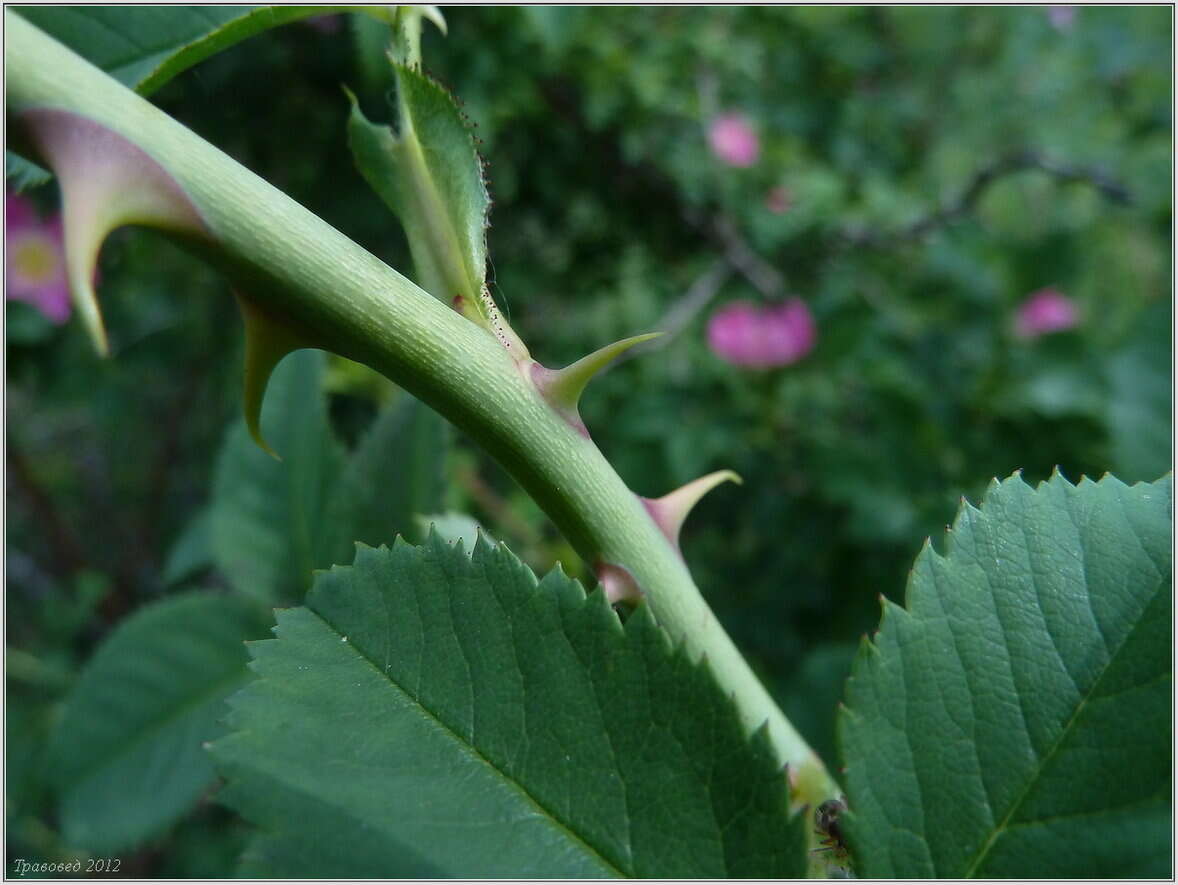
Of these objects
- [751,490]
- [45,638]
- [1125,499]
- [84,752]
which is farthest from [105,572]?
[1125,499]

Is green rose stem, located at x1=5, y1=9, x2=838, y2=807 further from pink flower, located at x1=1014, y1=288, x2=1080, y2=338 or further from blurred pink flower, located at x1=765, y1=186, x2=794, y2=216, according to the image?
blurred pink flower, located at x1=765, y1=186, x2=794, y2=216

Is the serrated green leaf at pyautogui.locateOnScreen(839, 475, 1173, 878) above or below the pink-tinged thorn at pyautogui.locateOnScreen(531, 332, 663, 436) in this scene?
below

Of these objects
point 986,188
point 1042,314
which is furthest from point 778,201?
point 1042,314

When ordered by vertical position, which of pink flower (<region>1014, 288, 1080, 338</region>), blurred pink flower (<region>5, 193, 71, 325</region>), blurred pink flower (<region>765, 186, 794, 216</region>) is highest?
blurred pink flower (<region>5, 193, 71, 325</region>)

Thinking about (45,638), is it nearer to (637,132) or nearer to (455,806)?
(637,132)

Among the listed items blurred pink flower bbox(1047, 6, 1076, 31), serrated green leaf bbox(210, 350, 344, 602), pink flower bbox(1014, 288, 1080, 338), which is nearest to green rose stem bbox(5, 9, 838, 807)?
serrated green leaf bbox(210, 350, 344, 602)

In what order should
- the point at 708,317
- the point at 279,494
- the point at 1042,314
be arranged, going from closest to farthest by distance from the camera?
the point at 279,494 < the point at 1042,314 < the point at 708,317

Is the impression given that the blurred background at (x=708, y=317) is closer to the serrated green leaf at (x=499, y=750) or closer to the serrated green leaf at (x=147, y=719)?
the serrated green leaf at (x=147, y=719)

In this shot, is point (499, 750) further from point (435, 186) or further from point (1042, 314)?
point (1042, 314)
